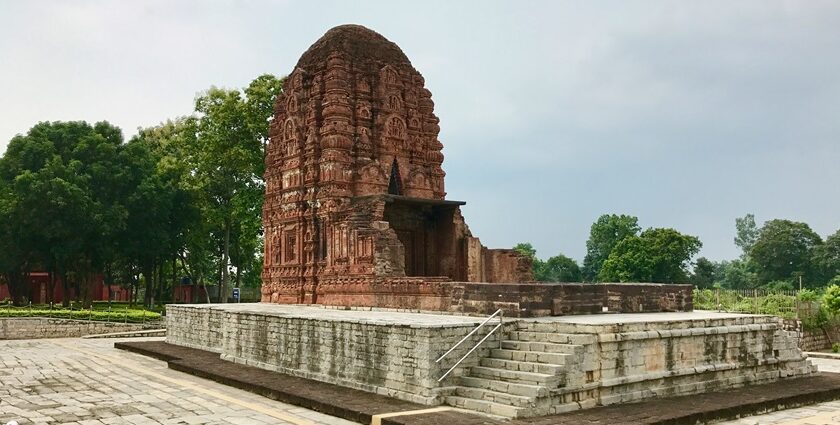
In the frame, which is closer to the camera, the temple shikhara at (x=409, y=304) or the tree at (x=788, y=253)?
the temple shikhara at (x=409, y=304)

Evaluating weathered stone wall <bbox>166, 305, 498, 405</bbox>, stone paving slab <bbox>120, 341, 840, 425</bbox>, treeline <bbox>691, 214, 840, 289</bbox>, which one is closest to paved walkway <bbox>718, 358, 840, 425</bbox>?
stone paving slab <bbox>120, 341, 840, 425</bbox>

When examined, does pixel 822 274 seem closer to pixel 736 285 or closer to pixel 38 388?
pixel 736 285

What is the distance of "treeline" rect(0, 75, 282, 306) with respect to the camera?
1207 inches

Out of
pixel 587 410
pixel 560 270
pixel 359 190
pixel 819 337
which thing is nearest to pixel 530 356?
pixel 587 410

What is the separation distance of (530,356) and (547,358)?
0.94ft

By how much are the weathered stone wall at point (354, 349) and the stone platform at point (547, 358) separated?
0.02 metres

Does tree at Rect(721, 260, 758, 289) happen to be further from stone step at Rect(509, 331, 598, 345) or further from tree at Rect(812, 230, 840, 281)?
stone step at Rect(509, 331, 598, 345)

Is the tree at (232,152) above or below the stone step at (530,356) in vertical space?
above

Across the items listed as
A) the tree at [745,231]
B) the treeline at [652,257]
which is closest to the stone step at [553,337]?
the treeline at [652,257]

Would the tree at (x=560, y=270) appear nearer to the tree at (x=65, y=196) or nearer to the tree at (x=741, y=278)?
the tree at (x=741, y=278)

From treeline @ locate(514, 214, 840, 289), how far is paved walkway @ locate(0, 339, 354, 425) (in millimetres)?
31106

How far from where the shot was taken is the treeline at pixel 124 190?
3066 cm

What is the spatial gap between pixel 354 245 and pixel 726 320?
8.76m

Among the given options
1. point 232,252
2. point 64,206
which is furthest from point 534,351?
point 232,252
